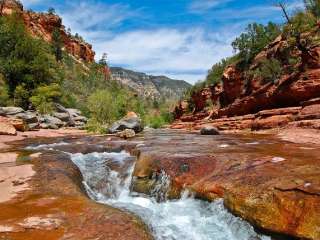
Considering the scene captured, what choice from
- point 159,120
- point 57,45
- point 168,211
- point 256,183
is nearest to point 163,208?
point 168,211

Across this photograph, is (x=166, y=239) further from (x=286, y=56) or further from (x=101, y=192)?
(x=286, y=56)

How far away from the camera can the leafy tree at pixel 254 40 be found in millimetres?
46869

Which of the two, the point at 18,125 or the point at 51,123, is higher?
the point at 18,125

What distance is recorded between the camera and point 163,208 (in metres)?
10.6

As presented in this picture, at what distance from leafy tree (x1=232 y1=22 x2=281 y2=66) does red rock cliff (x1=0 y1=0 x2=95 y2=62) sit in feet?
228

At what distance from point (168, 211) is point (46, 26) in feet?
432

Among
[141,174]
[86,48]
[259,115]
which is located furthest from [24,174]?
[86,48]

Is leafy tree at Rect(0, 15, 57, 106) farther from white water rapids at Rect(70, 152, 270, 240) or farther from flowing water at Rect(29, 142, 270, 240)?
white water rapids at Rect(70, 152, 270, 240)

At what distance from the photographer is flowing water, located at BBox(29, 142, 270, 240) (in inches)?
335

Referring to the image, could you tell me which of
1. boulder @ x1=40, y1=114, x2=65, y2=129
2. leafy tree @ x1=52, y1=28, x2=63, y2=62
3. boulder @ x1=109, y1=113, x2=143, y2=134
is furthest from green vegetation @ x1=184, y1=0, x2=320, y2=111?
leafy tree @ x1=52, y1=28, x2=63, y2=62

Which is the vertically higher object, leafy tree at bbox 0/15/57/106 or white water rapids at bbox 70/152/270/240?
leafy tree at bbox 0/15/57/106

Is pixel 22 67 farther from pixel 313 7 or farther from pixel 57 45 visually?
pixel 57 45

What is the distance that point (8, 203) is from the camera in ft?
29.3

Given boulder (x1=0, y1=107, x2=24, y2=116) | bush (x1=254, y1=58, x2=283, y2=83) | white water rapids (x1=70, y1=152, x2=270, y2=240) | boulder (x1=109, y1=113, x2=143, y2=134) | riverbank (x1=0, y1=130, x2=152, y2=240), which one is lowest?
white water rapids (x1=70, y1=152, x2=270, y2=240)
